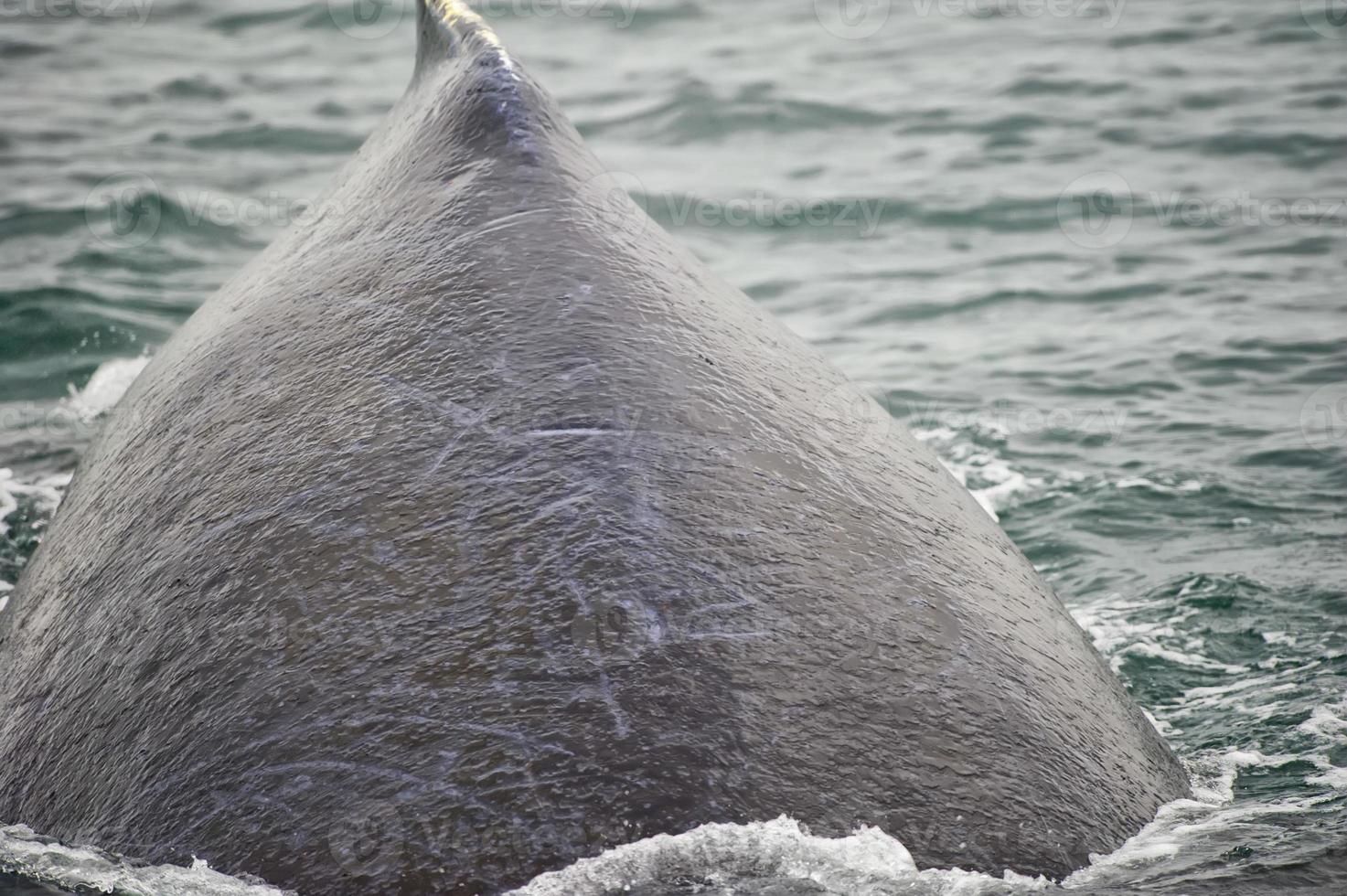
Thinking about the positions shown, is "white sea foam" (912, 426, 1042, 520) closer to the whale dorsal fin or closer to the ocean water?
the ocean water

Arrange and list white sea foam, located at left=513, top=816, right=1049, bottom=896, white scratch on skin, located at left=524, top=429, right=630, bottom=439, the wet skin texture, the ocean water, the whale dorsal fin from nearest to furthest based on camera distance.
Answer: white sea foam, located at left=513, top=816, right=1049, bottom=896
the wet skin texture
white scratch on skin, located at left=524, top=429, right=630, bottom=439
the ocean water
the whale dorsal fin

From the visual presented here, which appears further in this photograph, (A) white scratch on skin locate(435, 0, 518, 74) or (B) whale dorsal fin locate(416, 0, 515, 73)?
(B) whale dorsal fin locate(416, 0, 515, 73)

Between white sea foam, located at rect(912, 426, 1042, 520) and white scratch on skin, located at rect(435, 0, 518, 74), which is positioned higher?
white scratch on skin, located at rect(435, 0, 518, 74)

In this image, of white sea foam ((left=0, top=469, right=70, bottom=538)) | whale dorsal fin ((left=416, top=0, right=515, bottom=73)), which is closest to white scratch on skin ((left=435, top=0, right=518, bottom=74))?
whale dorsal fin ((left=416, top=0, right=515, bottom=73))

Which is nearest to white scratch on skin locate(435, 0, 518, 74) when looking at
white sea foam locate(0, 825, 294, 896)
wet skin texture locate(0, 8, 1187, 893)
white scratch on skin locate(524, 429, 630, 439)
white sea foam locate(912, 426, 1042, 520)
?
wet skin texture locate(0, 8, 1187, 893)

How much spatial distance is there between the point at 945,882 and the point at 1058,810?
1.17 feet

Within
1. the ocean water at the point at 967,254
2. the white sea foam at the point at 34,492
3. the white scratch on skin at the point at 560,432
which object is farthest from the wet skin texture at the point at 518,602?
the white sea foam at the point at 34,492

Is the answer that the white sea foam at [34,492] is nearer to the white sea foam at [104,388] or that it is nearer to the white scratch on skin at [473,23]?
the white sea foam at [104,388]

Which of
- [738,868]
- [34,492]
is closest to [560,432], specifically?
[738,868]

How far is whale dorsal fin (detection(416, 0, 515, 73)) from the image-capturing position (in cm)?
439

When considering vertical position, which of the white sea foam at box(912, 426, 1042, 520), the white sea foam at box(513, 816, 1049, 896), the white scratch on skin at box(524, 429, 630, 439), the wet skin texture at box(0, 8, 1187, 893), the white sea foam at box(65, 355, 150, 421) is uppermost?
the white scratch on skin at box(524, 429, 630, 439)

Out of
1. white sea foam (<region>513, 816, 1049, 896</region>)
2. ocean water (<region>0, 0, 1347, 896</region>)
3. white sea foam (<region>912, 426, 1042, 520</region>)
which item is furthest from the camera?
white sea foam (<region>912, 426, 1042, 520</region>)

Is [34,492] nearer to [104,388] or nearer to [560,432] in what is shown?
[104,388]

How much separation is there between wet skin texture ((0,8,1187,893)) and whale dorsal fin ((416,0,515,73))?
0.98ft
